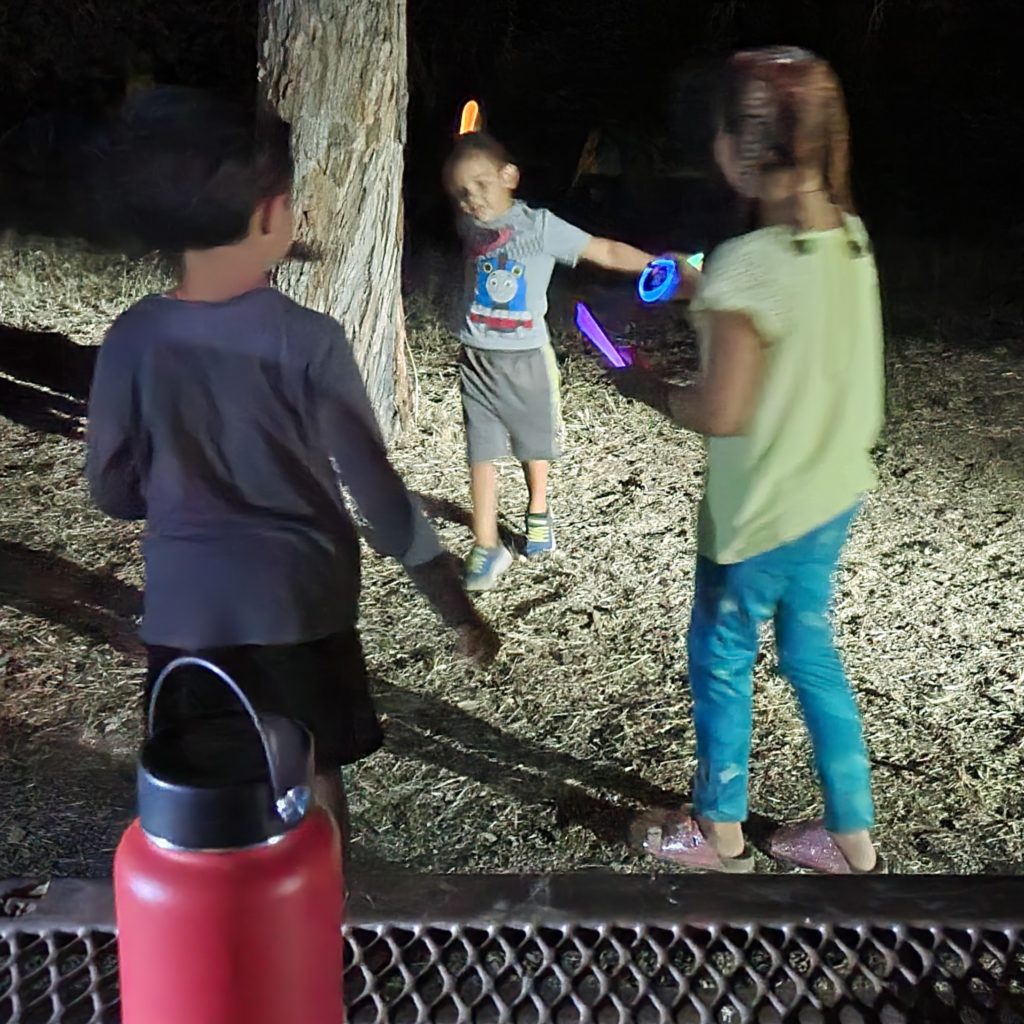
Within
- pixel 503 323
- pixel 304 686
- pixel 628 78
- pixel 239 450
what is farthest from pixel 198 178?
pixel 628 78

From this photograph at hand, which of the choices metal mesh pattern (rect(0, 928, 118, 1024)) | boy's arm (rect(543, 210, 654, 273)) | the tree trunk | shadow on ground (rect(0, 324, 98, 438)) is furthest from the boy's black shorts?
shadow on ground (rect(0, 324, 98, 438))

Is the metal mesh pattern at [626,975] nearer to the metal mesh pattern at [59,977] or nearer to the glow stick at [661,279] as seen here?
the metal mesh pattern at [59,977]

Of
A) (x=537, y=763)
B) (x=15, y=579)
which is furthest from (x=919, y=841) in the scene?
(x=15, y=579)

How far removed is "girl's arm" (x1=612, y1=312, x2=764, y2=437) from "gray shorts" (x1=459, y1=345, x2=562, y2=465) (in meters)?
0.64

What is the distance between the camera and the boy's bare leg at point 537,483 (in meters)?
1.59

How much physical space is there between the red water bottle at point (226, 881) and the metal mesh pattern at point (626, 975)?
0.08 m

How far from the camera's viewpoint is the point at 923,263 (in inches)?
107

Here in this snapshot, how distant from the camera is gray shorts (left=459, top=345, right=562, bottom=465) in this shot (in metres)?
1.46

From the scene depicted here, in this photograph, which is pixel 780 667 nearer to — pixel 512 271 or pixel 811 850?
pixel 811 850

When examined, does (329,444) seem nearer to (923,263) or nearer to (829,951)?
(829,951)

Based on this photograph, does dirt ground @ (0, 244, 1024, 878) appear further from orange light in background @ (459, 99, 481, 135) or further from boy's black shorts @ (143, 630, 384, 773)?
orange light in background @ (459, 99, 481, 135)

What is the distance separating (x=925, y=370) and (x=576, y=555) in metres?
1.05

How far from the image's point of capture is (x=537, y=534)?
5.31 ft

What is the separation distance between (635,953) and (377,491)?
1.05 ft
